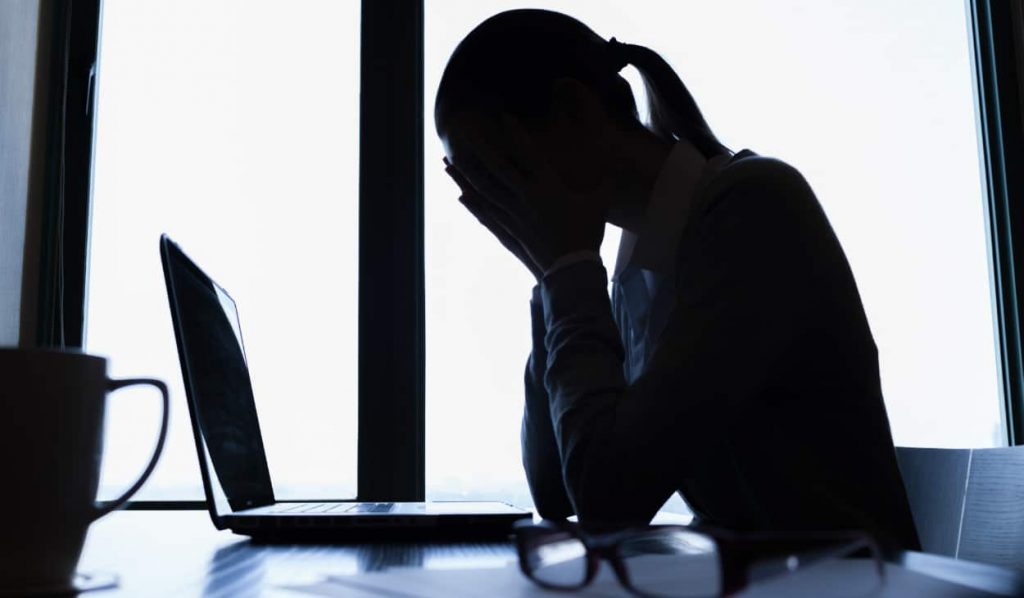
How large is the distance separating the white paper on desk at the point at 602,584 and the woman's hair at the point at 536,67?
75 cm

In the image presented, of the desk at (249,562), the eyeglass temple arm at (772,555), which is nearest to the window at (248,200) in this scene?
the desk at (249,562)

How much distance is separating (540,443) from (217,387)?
0.44 metres

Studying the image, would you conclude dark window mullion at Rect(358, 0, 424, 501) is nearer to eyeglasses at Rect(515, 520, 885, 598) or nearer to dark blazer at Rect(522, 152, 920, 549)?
dark blazer at Rect(522, 152, 920, 549)

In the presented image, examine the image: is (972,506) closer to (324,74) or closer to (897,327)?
(897,327)

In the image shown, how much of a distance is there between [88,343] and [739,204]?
4.78 ft

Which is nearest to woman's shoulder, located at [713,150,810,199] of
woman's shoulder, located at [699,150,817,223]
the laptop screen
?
woman's shoulder, located at [699,150,817,223]

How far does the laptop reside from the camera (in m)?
0.78

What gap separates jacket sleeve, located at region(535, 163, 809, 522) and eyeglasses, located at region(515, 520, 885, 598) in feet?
1.35

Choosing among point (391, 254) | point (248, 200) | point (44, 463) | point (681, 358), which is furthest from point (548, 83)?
point (248, 200)

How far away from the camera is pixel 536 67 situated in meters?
1.10

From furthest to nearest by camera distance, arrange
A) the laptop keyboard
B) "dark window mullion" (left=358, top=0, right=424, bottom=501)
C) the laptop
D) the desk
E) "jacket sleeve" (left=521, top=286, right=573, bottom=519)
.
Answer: "dark window mullion" (left=358, top=0, right=424, bottom=501), "jacket sleeve" (left=521, top=286, right=573, bottom=519), the laptop keyboard, the laptop, the desk

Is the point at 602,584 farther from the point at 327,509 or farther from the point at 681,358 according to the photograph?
the point at 327,509

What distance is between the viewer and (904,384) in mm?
2035

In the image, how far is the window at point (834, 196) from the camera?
194 centimetres
